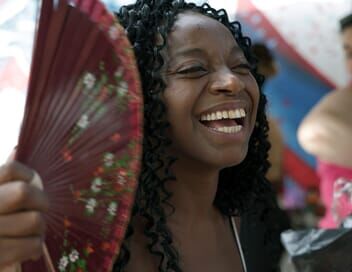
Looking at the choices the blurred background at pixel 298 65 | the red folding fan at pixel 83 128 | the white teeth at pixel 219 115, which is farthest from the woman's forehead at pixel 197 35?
the blurred background at pixel 298 65

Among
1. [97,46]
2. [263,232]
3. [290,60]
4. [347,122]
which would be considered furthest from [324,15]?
[97,46]

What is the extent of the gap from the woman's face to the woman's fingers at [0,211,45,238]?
48 centimetres

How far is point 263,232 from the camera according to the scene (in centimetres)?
171

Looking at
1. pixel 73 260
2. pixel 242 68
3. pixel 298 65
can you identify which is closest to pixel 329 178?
pixel 298 65

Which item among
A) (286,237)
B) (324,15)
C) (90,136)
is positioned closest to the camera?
(90,136)

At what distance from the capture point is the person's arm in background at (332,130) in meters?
2.89

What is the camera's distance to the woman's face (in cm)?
140

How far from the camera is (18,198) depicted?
975 millimetres

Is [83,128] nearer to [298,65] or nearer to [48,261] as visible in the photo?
[48,261]

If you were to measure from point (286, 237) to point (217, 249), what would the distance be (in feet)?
0.67

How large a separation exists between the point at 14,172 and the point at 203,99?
52 centimetres

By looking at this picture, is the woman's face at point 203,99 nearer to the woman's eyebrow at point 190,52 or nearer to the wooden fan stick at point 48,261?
the woman's eyebrow at point 190,52

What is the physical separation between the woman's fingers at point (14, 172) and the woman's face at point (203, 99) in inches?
17.8

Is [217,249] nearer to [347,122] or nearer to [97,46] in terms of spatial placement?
[97,46]
